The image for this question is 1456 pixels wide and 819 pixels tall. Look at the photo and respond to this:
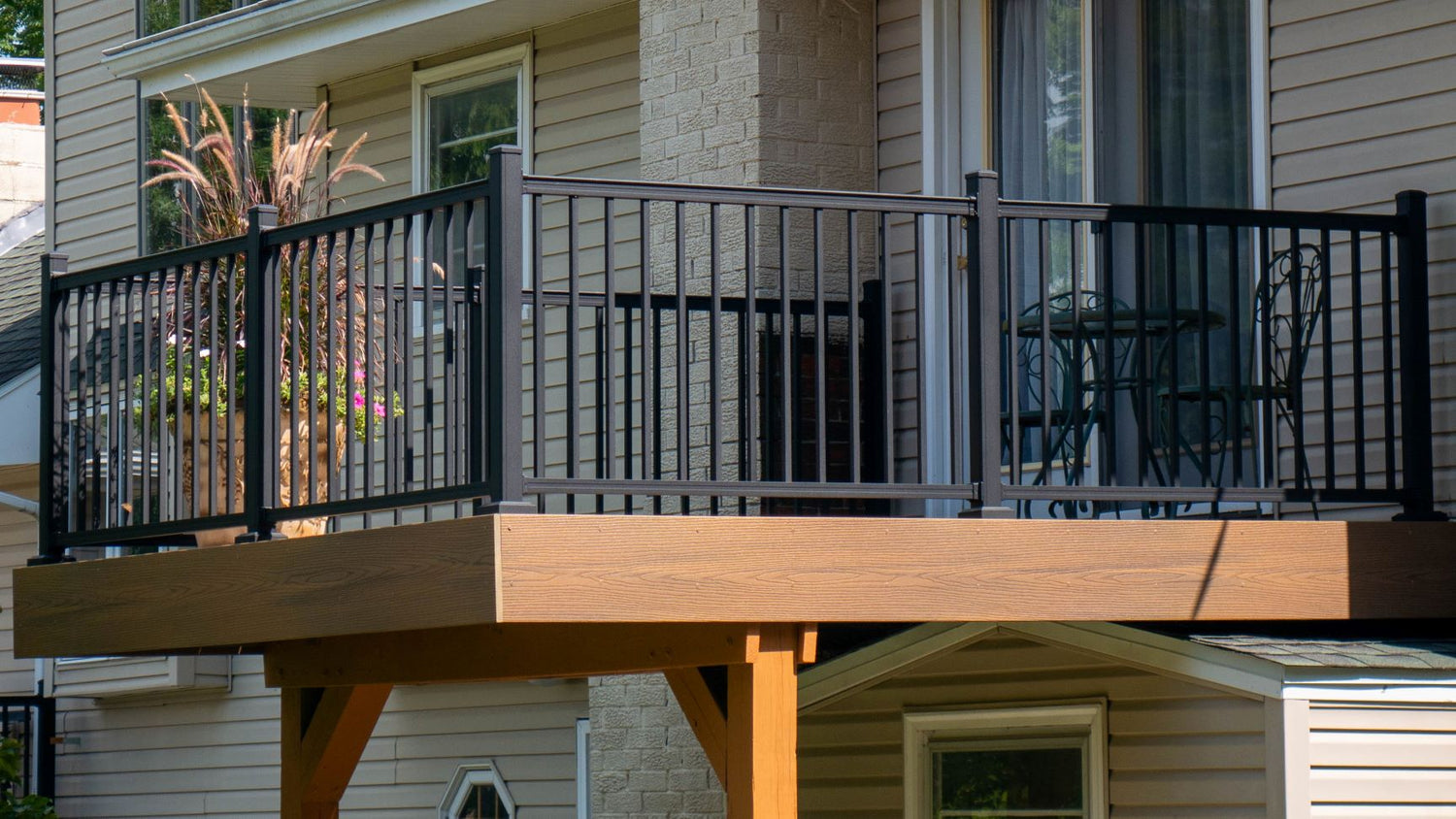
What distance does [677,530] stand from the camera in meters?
5.78

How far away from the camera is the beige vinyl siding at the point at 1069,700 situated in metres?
Answer: 6.17

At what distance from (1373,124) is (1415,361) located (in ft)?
3.01

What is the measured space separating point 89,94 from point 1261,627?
8848mm

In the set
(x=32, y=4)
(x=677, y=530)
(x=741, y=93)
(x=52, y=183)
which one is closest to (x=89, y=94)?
(x=52, y=183)

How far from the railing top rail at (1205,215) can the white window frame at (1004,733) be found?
1.62 meters

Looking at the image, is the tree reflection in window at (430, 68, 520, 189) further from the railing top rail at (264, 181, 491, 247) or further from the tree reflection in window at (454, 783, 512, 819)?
the railing top rail at (264, 181, 491, 247)

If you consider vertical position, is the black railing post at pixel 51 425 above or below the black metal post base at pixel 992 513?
above

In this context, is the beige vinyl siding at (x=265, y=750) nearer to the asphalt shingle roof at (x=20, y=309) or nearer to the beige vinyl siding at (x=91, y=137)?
the asphalt shingle roof at (x=20, y=309)

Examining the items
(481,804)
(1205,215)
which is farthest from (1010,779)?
(481,804)

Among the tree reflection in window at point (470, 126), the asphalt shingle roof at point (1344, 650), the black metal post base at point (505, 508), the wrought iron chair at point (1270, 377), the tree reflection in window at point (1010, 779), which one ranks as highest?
the tree reflection in window at point (470, 126)

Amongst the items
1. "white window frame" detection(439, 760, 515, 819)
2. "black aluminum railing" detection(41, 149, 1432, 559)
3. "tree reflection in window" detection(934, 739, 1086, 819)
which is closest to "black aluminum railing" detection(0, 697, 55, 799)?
"white window frame" detection(439, 760, 515, 819)

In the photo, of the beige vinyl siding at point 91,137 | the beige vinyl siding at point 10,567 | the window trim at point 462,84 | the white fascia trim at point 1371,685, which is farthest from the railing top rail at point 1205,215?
the beige vinyl siding at point 10,567

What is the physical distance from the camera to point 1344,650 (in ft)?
20.0

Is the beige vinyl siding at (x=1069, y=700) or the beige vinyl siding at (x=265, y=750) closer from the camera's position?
the beige vinyl siding at (x=1069, y=700)
